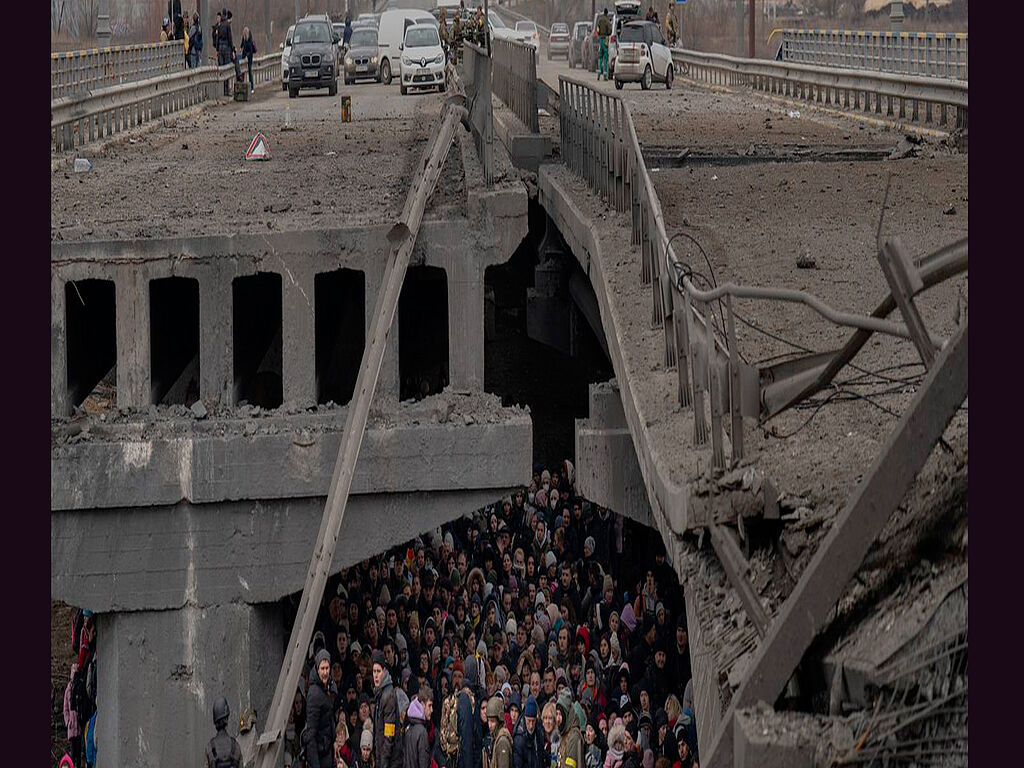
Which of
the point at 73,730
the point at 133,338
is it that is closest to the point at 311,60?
the point at 133,338

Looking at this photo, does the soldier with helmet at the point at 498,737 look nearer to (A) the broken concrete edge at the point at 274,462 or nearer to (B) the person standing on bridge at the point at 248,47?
(A) the broken concrete edge at the point at 274,462

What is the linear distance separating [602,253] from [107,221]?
23.5ft

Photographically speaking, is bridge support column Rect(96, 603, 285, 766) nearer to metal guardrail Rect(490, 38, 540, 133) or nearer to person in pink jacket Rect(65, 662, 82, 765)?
person in pink jacket Rect(65, 662, 82, 765)

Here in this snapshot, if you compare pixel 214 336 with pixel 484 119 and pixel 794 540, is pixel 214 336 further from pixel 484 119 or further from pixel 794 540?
pixel 794 540

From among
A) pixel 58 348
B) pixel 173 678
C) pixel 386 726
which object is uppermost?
pixel 58 348

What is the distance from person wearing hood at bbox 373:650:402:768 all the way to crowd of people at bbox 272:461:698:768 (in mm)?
13

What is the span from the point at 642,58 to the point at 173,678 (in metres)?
36.6

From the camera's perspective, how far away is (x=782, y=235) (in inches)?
661

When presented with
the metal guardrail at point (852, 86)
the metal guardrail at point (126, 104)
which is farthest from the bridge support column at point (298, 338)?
the metal guardrail at point (126, 104)

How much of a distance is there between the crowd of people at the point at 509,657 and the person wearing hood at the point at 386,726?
0.04 feet

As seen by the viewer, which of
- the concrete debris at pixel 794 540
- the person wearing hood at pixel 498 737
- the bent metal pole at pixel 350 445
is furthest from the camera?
the person wearing hood at pixel 498 737

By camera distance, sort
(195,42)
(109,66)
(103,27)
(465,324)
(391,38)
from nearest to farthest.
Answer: (465,324) → (109,66) → (103,27) → (195,42) → (391,38)

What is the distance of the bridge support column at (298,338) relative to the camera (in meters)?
18.8

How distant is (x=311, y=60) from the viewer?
180 feet
